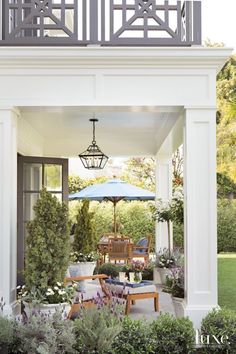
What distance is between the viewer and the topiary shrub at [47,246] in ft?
21.2

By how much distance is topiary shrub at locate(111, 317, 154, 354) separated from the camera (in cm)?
583

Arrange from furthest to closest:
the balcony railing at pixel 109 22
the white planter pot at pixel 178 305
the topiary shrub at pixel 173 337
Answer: the white planter pot at pixel 178 305 → the balcony railing at pixel 109 22 → the topiary shrub at pixel 173 337

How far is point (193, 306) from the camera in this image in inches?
262

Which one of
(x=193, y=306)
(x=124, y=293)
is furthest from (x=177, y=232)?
(x=193, y=306)

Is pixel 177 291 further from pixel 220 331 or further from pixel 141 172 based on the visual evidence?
pixel 141 172

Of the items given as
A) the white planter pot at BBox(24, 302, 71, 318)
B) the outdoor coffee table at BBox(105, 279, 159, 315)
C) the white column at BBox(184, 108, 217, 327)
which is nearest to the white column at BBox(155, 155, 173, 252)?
the outdoor coffee table at BBox(105, 279, 159, 315)

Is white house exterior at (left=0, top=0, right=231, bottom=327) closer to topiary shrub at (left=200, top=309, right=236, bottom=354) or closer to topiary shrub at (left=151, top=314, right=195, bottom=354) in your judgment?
topiary shrub at (left=200, top=309, right=236, bottom=354)

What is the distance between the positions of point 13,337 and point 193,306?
84.0 inches

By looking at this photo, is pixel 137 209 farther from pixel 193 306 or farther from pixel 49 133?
pixel 193 306

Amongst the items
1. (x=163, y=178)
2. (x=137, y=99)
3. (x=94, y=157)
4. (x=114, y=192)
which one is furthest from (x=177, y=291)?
(x=114, y=192)

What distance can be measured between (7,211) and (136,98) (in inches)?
80.6

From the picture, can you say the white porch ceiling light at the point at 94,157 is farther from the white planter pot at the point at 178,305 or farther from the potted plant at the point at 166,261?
the white planter pot at the point at 178,305

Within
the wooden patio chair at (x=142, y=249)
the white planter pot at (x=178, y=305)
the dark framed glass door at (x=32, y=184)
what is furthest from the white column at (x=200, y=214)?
the wooden patio chair at (x=142, y=249)

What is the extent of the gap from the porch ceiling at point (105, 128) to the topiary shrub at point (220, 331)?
254 centimetres
